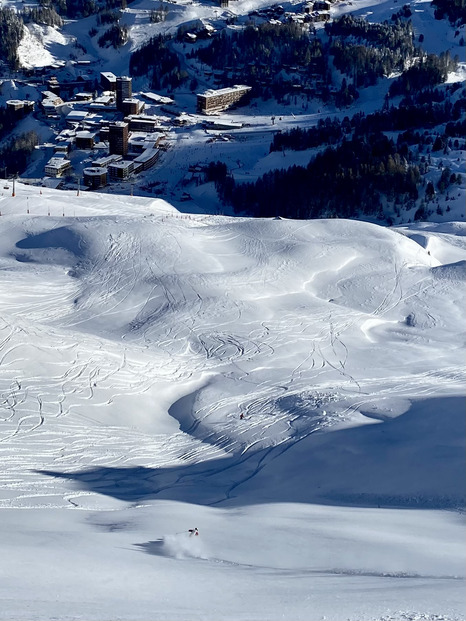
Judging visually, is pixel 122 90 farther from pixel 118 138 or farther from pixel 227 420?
pixel 227 420

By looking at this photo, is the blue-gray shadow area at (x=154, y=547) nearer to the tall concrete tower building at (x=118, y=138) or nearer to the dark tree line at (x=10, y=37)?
the tall concrete tower building at (x=118, y=138)

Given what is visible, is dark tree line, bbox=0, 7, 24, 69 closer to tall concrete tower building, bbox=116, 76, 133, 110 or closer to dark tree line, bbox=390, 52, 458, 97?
tall concrete tower building, bbox=116, 76, 133, 110

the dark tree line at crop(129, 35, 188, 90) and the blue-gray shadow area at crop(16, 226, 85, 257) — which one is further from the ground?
the dark tree line at crop(129, 35, 188, 90)

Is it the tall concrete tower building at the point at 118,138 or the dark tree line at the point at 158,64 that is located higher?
the dark tree line at the point at 158,64

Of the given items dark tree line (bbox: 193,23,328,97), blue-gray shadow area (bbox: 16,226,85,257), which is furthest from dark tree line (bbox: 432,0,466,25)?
blue-gray shadow area (bbox: 16,226,85,257)

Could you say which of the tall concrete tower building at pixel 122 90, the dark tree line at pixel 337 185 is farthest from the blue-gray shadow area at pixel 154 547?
the tall concrete tower building at pixel 122 90
